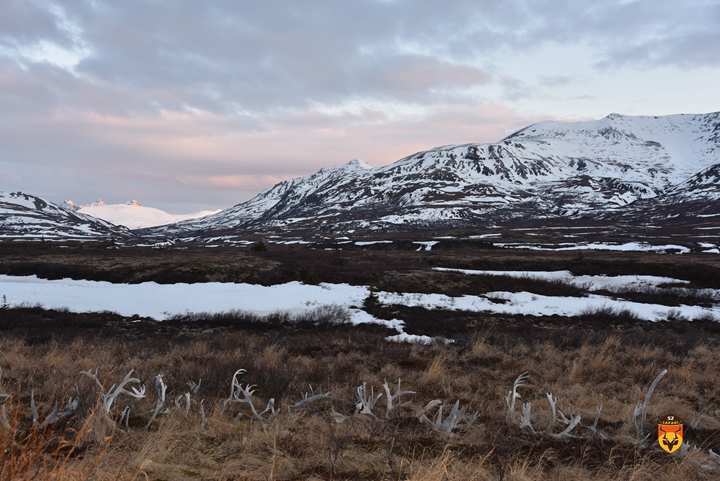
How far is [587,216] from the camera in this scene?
139000mm

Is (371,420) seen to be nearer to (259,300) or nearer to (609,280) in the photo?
(259,300)

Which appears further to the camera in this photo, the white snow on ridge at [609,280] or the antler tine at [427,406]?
the white snow on ridge at [609,280]

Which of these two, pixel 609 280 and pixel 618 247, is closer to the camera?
pixel 609 280

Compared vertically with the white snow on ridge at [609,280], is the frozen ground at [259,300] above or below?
above

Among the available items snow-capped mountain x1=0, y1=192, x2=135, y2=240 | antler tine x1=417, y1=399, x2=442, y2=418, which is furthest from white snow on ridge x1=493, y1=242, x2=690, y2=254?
snow-capped mountain x1=0, y1=192, x2=135, y2=240

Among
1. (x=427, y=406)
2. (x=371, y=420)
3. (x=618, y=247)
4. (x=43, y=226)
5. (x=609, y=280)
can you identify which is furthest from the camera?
(x=43, y=226)

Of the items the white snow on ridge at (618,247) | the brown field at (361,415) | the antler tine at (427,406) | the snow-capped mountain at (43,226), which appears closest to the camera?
the brown field at (361,415)

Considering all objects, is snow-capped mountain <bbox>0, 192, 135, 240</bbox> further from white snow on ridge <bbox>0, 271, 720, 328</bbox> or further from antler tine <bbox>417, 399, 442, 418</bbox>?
antler tine <bbox>417, 399, 442, 418</bbox>

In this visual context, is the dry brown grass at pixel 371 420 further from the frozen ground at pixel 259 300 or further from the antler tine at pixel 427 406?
the frozen ground at pixel 259 300

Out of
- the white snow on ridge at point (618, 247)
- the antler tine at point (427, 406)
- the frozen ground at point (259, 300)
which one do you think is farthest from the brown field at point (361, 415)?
the white snow on ridge at point (618, 247)

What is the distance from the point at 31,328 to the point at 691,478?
64.7ft

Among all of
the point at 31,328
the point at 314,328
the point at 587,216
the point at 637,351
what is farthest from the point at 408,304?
the point at 587,216

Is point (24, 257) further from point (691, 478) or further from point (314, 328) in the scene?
point (691, 478)

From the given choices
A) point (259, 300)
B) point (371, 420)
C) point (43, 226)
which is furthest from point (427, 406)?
point (43, 226)
